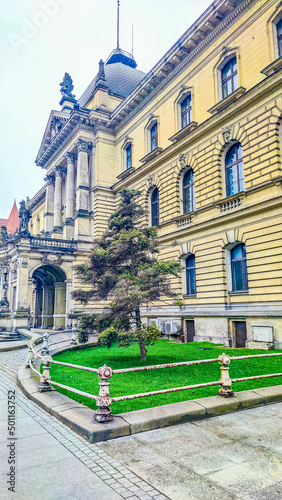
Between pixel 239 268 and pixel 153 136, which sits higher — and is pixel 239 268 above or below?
below

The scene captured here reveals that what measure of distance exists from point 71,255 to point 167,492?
91.2ft

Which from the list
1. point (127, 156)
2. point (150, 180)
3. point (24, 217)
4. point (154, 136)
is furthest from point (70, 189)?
point (150, 180)

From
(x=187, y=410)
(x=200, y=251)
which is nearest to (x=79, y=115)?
(x=200, y=251)

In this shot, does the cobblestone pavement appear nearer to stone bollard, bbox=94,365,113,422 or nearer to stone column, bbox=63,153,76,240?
stone bollard, bbox=94,365,113,422

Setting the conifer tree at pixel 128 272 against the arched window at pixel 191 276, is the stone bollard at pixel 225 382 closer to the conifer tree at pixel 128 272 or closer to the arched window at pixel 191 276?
the conifer tree at pixel 128 272

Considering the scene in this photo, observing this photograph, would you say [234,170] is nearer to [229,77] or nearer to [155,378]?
[229,77]

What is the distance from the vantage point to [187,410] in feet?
20.8

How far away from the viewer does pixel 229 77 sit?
67.6 ft

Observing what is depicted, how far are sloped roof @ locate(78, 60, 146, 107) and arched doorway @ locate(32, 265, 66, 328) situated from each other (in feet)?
64.6

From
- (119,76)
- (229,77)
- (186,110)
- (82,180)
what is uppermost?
(119,76)

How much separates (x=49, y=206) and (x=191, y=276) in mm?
26760

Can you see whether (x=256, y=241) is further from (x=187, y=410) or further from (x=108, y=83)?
(x=108, y=83)

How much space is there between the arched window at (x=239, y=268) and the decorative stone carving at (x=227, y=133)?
5939mm

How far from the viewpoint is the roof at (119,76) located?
130 ft
